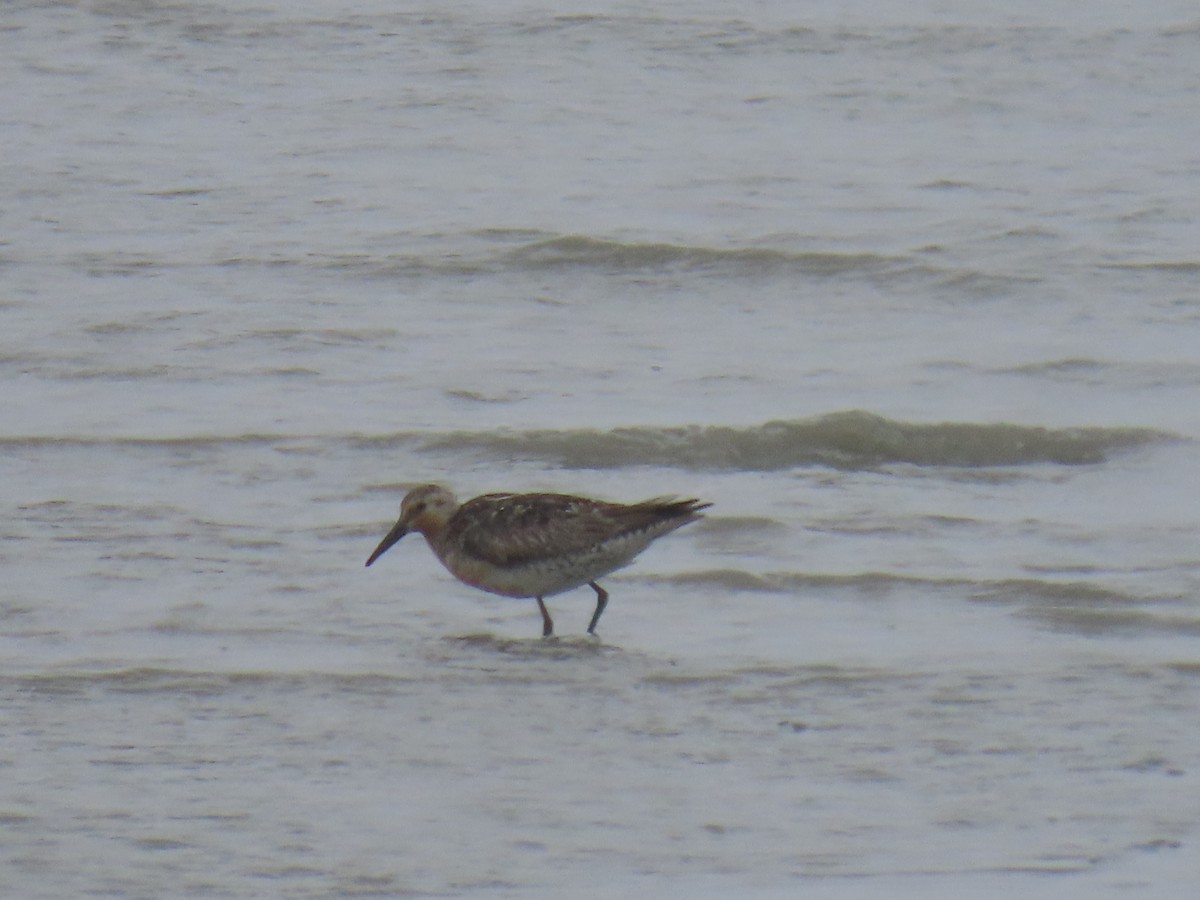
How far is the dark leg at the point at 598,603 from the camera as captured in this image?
7.57 m

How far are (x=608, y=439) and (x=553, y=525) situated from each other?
2.29 meters

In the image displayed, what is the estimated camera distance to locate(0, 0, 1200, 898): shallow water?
5844mm

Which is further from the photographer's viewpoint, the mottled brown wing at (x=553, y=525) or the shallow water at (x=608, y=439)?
the mottled brown wing at (x=553, y=525)

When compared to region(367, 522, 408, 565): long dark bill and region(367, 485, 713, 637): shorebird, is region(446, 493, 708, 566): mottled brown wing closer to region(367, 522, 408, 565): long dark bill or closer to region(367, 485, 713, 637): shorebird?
region(367, 485, 713, 637): shorebird

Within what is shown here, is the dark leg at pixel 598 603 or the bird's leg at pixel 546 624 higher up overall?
the dark leg at pixel 598 603

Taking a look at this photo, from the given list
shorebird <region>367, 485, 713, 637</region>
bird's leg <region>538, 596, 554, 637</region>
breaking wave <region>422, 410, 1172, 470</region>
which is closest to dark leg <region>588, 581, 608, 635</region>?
shorebird <region>367, 485, 713, 637</region>

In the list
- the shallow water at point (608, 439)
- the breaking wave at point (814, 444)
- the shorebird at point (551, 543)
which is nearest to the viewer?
the shallow water at point (608, 439)

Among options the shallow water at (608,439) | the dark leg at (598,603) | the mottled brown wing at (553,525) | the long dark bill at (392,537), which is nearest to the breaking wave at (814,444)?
the shallow water at (608,439)

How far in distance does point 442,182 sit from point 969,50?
464 centimetres

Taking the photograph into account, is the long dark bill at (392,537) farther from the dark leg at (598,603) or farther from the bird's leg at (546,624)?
the dark leg at (598,603)

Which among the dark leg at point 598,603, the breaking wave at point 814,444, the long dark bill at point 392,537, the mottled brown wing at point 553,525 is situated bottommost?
the breaking wave at point 814,444

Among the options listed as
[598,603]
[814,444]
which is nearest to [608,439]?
[814,444]

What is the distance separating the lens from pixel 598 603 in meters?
7.64

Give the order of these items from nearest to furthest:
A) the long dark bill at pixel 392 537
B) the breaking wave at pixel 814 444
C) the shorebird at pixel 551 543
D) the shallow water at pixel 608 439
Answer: the shallow water at pixel 608 439, the shorebird at pixel 551 543, the long dark bill at pixel 392 537, the breaking wave at pixel 814 444
